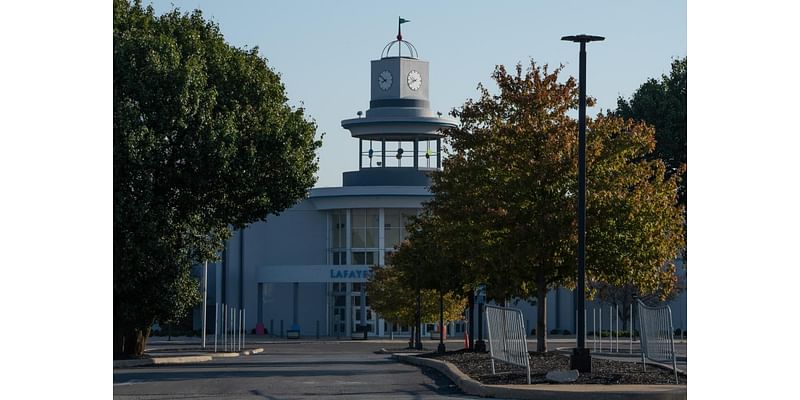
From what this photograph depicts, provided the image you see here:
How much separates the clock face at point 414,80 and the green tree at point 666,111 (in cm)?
2865

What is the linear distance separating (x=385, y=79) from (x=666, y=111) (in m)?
32.7

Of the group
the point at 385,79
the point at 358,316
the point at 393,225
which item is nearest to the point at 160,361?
the point at 385,79

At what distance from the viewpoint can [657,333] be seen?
2250 centimetres

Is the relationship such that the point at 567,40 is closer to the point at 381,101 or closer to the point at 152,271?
the point at 152,271

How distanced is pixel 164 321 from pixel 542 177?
12.8m

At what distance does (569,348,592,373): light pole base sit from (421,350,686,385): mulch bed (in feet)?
0.56

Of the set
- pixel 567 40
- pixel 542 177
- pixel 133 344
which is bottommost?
pixel 133 344

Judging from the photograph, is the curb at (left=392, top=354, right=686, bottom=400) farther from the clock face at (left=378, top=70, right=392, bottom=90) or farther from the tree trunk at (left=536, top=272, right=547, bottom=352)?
the clock face at (left=378, top=70, right=392, bottom=90)

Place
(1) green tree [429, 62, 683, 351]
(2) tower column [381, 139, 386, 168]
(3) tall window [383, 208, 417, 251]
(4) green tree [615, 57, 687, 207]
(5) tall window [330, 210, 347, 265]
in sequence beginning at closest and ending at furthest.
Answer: (1) green tree [429, 62, 683, 351], (4) green tree [615, 57, 687, 207], (3) tall window [383, 208, 417, 251], (2) tower column [381, 139, 386, 168], (5) tall window [330, 210, 347, 265]

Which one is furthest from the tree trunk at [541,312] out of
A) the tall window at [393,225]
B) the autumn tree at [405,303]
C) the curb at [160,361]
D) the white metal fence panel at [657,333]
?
the tall window at [393,225]

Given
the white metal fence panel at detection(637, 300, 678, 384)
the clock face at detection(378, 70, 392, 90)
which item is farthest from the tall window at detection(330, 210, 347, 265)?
the white metal fence panel at detection(637, 300, 678, 384)

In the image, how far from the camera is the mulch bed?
848 inches
